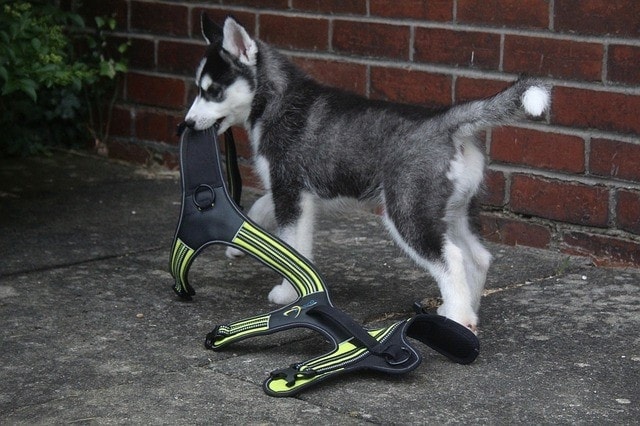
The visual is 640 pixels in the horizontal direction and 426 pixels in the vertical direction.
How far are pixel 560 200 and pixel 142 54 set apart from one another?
11.2ft

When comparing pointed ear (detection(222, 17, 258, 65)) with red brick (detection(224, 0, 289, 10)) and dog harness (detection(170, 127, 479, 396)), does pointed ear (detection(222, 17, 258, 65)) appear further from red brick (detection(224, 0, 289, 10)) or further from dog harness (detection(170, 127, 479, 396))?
red brick (detection(224, 0, 289, 10))

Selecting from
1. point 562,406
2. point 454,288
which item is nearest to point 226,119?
point 454,288

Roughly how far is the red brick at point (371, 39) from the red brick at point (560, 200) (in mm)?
1083

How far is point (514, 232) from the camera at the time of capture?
20.9 ft

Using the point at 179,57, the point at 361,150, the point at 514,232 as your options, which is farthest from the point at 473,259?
the point at 179,57

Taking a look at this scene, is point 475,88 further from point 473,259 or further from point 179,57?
point 179,57

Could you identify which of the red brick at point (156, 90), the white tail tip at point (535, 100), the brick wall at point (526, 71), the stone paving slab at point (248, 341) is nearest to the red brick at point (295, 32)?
the brick wall at point (526, 71)

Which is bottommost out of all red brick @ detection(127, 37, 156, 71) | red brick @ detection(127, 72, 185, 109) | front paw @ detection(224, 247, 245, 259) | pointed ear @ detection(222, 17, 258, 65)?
front paw @ detection(224, 247, 245, 259)

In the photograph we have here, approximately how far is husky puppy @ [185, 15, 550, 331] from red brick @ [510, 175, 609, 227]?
4.02ft

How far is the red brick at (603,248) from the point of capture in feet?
19.4

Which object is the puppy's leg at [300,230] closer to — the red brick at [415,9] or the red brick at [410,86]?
the red brick at [410,86]

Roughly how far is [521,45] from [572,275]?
133 cm

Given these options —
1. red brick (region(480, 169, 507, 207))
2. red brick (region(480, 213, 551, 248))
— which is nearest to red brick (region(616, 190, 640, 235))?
red brick (region(480, 213, 551, 248))

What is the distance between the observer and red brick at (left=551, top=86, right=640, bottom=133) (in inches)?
230
